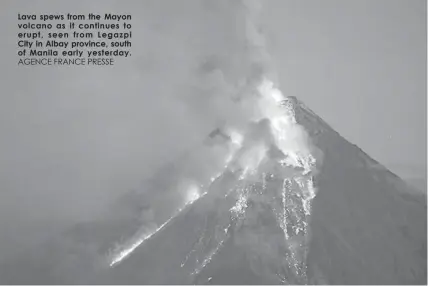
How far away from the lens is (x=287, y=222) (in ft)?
446

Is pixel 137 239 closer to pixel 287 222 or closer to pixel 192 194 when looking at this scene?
pixel 192 194

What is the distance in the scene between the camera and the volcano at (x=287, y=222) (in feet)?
404

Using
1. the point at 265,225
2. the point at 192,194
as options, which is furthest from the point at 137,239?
the point at 265,225

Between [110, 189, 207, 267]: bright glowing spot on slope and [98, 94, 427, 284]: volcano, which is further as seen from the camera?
[110, 189, 207, 267]: bright glowing spot on slope

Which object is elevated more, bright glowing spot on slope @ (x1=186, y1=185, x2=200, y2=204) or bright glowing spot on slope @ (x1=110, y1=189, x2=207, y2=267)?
bright glowing spot on slope @ (x1=186, y1=185, x2=200, y2=204)

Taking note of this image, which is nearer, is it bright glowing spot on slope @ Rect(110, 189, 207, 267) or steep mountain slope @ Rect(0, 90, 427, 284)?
steep mountain slope @ Rect(0, 90, 427, 284)

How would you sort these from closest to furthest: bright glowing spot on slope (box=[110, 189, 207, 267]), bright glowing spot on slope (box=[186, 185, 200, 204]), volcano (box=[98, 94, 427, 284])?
1. volcano (box=[98, 94, 427, 284])
2. bright glowing spot on slope (box=[110, 189, 207, 267])
3. bright glowing spot on slope (box=[186, 185, 200, 204])

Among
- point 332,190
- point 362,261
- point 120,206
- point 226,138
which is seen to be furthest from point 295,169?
point 120,206

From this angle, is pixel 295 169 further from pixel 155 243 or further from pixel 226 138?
pixel 155 243

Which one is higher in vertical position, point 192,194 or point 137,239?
point 192,194

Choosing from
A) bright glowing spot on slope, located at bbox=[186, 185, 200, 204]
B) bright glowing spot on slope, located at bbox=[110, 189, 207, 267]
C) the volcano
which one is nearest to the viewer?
the volcano

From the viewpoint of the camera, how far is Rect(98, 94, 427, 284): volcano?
404 ft

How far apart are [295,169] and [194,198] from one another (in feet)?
103

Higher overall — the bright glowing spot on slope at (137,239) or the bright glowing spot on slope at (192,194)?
the bright glowing spot on slope at (192,194)
